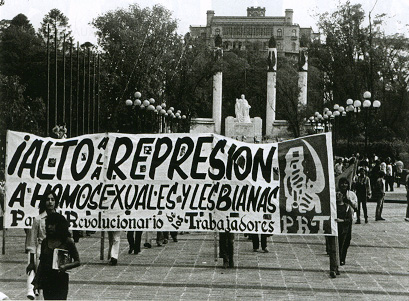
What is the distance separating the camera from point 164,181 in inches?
532

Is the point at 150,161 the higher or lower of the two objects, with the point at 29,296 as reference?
higher

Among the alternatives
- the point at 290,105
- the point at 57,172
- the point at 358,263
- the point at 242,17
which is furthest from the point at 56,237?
the point at 242,17

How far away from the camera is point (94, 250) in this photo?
16406 mm

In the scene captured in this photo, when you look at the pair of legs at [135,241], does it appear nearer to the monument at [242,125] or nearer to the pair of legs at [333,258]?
the pair of legs at [333,258]

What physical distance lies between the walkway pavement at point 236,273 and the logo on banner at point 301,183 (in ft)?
3.74

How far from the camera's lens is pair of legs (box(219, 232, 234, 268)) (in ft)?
45.9

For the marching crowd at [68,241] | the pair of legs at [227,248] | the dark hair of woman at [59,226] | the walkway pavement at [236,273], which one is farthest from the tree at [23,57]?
the dark hair of woman at [59,226]

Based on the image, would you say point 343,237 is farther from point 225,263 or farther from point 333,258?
point 225,263

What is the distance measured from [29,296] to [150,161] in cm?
412

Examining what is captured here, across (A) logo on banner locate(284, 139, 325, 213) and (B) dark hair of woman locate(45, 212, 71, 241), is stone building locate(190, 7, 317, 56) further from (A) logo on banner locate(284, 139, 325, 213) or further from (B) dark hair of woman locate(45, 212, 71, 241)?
(B) dark hair of woman locate(45, 212, 71, 241)

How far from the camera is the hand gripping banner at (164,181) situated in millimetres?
13219

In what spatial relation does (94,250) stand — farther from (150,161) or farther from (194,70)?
(194,70)

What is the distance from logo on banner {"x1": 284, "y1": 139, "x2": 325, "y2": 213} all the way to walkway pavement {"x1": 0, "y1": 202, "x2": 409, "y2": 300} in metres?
1.14

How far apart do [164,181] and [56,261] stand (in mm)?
5537
